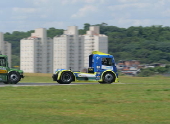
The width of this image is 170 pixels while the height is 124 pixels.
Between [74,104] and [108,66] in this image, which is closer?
[74,104]

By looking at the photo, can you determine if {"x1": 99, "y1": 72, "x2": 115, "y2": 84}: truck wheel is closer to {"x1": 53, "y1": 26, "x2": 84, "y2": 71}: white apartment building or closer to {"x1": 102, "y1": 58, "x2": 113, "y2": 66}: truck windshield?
{"x1": 102, "y1": 58, "x2": 113, "y2": 66}: truck windshield

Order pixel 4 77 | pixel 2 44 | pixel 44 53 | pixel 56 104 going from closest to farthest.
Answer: pixel 56 104
pixel 4 77
pixel 2 44
pixel 44 53

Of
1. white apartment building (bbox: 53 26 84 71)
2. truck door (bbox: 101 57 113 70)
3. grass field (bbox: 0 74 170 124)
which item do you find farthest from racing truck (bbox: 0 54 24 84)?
white apartment building (bbox: 53 26 84 71)

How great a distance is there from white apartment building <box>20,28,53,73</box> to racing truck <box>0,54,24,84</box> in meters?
105

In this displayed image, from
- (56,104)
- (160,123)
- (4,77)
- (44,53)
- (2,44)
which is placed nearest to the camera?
(160,123)

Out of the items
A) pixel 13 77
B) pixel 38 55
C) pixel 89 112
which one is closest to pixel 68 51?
pixel 38 55

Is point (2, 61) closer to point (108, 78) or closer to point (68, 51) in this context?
point (108, 78)

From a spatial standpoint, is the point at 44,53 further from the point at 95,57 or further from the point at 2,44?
the point at 95,57

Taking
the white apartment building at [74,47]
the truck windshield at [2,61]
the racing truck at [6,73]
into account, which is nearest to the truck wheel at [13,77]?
the racing truck at [6,73]

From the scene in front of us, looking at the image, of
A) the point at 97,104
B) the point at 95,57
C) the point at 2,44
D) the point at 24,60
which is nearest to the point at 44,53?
the point at 24,60

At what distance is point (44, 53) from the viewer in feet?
458

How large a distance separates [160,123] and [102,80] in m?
20.8

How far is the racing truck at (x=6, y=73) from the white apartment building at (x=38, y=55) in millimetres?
104582

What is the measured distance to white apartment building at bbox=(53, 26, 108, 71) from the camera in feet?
454
